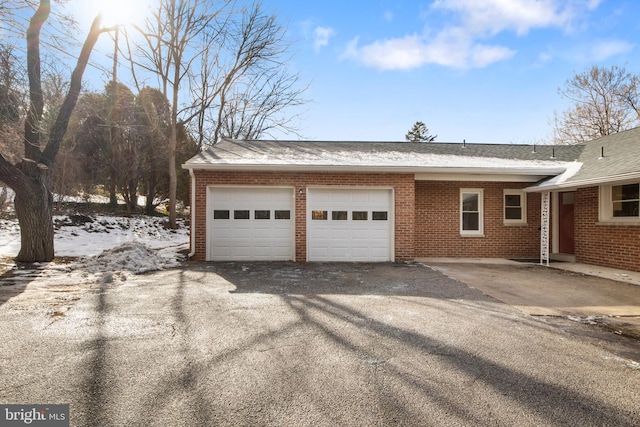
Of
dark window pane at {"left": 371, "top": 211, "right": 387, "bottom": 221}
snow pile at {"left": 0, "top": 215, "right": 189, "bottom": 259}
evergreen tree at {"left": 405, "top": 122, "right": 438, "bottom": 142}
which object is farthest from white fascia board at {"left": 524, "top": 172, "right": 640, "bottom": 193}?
evergreen tree at {"left": 405, "top": 122, "right": 438, "bottom": 142}

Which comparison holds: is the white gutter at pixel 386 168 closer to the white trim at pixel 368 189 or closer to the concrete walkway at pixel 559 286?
the white trim at pixel 368 189

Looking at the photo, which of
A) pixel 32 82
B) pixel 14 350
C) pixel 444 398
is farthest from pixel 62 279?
pixel 444 398

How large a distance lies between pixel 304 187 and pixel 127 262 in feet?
17.0

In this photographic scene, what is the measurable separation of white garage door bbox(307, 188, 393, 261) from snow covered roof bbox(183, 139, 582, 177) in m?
0.87

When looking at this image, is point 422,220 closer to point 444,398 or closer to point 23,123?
point 444,398

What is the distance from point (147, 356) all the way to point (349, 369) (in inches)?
80.6

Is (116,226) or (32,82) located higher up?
(32,82)

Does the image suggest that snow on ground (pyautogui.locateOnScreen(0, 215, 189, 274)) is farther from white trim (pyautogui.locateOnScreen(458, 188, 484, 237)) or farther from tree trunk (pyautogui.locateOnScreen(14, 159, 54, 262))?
white trim (pyautogui.locateOnScreen(458, 188, 484, 237))

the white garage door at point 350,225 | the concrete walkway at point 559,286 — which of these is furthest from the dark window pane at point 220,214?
the concrete walkway at point 559,286

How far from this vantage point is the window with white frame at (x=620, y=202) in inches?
337

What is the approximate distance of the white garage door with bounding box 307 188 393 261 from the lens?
10.3 metres

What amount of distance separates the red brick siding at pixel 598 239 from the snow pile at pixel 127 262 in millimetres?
11935

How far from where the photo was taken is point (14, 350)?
3.46 metres

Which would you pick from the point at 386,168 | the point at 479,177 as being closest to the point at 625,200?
the point at 479,177
